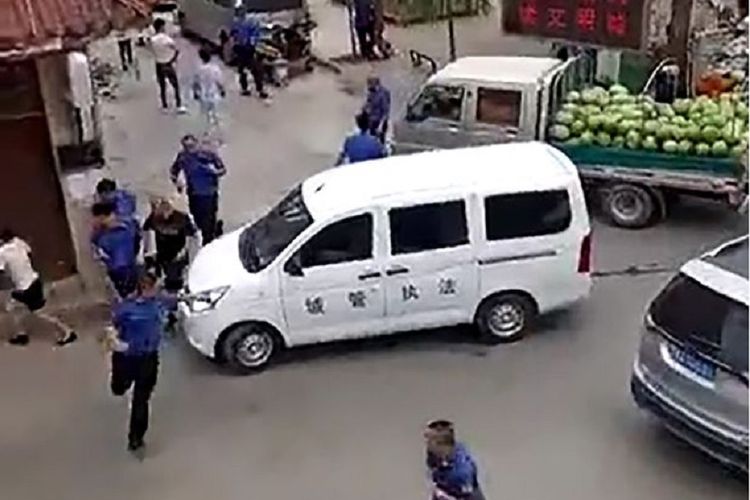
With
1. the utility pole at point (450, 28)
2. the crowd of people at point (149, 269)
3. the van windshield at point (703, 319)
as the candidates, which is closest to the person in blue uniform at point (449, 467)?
the crowd of people at point (149, 269)

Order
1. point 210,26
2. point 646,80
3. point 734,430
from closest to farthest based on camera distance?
point 734,430
point 646,80
point 210,26

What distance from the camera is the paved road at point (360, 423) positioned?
10758mm

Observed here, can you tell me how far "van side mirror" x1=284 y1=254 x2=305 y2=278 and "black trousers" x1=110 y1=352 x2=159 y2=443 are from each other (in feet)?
5.00

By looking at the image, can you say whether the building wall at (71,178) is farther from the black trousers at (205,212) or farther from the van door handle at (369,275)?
the van door handle at (369,275)

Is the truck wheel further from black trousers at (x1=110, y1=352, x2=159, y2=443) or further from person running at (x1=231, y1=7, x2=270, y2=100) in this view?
person running at (x1=231, y1=7, x2=270, y2=100)

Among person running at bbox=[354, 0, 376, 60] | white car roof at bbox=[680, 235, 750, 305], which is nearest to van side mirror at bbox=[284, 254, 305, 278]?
white car roof at bbox=[680, 235, 750, 305]

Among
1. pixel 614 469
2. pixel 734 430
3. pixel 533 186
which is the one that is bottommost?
pixel 614 469

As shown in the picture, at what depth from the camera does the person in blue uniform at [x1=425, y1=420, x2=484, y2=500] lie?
8250 millimetres

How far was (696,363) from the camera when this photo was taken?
10.0 m

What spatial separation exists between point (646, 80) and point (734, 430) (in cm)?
841

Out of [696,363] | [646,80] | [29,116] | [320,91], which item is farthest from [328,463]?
[320,91]

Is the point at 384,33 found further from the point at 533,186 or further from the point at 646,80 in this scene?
the point at 533,186

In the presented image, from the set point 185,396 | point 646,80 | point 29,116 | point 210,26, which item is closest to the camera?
point 185,396

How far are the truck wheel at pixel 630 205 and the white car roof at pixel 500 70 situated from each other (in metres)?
1.49
